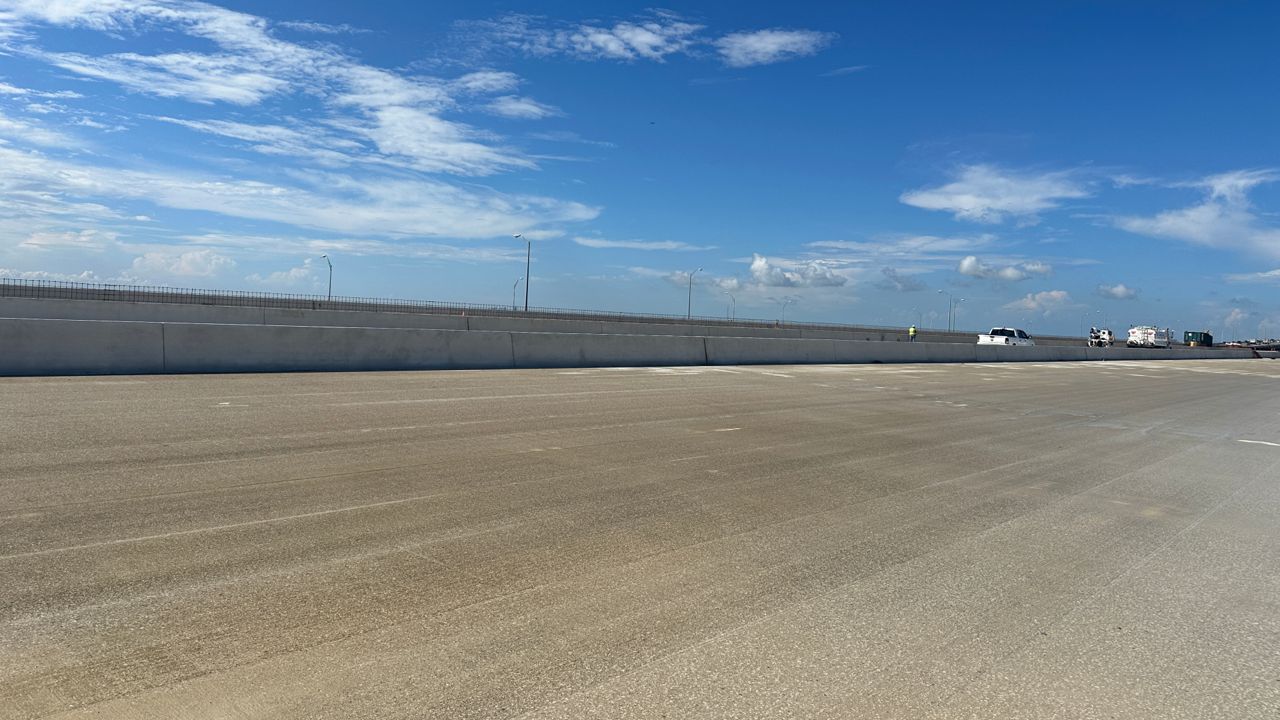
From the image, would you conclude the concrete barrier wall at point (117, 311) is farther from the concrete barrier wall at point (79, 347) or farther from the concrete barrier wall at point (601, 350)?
the concrete barrier wall at point (601, 350)

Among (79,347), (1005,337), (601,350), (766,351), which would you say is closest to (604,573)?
(79,347)

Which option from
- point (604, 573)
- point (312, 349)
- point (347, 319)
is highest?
point (347, 319)

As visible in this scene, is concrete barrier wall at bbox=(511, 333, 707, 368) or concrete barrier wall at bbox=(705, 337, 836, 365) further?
concrete barrier wall at bbox=(705, 337, 836, 365)

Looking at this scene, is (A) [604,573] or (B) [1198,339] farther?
(B) [1198,339]

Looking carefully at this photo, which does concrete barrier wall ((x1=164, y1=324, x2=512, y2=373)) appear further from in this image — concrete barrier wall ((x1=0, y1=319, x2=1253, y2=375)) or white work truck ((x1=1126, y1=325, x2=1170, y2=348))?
white work truck ((x1=1126, y1=325, x2=1170, y2=348))

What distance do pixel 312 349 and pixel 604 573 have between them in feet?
49.4

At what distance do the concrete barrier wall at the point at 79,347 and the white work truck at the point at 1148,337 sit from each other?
94665mm

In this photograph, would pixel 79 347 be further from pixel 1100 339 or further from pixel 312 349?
pixel 1100 339

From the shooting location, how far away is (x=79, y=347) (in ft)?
51.1

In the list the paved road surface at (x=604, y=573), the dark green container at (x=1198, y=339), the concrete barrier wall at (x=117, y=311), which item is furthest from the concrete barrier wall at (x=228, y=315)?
the dark green container at (x=1198, y=339)

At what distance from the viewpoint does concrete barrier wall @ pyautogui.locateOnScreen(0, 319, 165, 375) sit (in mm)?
14859

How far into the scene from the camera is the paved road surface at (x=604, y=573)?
3.76 m

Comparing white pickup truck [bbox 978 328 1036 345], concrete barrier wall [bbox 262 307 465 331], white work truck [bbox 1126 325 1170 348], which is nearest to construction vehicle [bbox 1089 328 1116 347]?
white work truck [bbox 1126 325 1170 348]

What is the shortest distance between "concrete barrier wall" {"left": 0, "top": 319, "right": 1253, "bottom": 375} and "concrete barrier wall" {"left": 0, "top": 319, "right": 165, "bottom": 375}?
15mm
